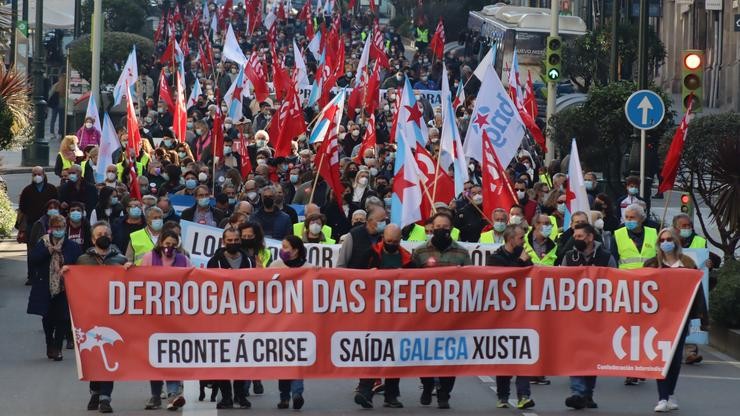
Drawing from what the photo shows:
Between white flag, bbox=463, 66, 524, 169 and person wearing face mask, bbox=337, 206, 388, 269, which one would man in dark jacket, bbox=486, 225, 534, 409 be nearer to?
person wearing face mask, bbox=337, 206, 388, 269

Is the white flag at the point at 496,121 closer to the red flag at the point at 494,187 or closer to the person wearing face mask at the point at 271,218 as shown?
the red flag at the point at 494,187

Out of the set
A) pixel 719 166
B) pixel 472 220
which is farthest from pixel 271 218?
pixel 719 166

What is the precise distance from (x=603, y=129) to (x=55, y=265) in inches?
561

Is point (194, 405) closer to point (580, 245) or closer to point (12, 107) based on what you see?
point (580, 245)

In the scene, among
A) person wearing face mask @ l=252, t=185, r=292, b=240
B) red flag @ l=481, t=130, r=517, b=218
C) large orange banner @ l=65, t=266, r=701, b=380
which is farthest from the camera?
red flag @ l=481, t=130, r=517, b=218

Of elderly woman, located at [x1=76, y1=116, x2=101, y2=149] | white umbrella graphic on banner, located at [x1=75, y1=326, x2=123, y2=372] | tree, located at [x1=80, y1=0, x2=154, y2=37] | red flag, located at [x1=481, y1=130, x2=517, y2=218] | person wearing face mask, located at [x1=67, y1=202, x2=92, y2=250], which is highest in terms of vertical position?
tree, located at [x1=80, y1=0, x2=154, y2=37]

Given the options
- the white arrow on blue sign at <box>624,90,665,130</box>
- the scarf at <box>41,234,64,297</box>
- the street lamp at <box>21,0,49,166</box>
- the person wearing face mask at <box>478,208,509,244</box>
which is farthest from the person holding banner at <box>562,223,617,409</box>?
the street lamp at <box>21,0,49,166</box>

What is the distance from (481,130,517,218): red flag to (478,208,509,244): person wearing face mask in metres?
0.64

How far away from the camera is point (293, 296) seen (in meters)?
13.2

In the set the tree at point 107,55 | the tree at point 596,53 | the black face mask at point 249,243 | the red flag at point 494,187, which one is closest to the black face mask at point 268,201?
the red flag at point 494,187

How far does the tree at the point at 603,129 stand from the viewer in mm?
28500

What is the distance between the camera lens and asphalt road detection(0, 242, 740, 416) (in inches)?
526

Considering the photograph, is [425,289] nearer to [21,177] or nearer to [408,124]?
A: [408,124]

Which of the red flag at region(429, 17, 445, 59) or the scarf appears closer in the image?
the scarf
